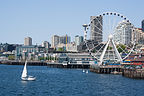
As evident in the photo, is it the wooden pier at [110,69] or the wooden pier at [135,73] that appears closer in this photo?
the wooden pier at [135,73]

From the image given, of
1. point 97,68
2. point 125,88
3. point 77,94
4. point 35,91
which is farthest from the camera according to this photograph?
point 97,68

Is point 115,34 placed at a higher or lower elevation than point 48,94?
higher

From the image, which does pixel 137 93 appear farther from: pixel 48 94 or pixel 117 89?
pixel 48 94

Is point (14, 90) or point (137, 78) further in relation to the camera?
point (137, 78)

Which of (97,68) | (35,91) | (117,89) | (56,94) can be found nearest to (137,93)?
(117,89)

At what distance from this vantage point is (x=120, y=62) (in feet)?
409

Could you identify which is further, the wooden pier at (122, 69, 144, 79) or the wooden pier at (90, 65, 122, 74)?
the wooden pier at (90, 65, 122, 74)

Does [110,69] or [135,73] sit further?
[110,69]

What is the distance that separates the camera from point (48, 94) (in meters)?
65.0

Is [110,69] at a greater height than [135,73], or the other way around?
[110,69]

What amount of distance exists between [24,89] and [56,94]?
33.4ft

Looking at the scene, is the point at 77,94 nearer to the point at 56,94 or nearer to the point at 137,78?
the point at 56,94

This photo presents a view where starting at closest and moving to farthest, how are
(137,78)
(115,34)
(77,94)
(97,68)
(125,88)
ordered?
1. (77,94)
2. (125,88)
3. (137,78)
4. (115,34)
5. (97,68)

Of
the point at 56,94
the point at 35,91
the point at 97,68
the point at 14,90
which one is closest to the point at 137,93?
the point at 56,94
